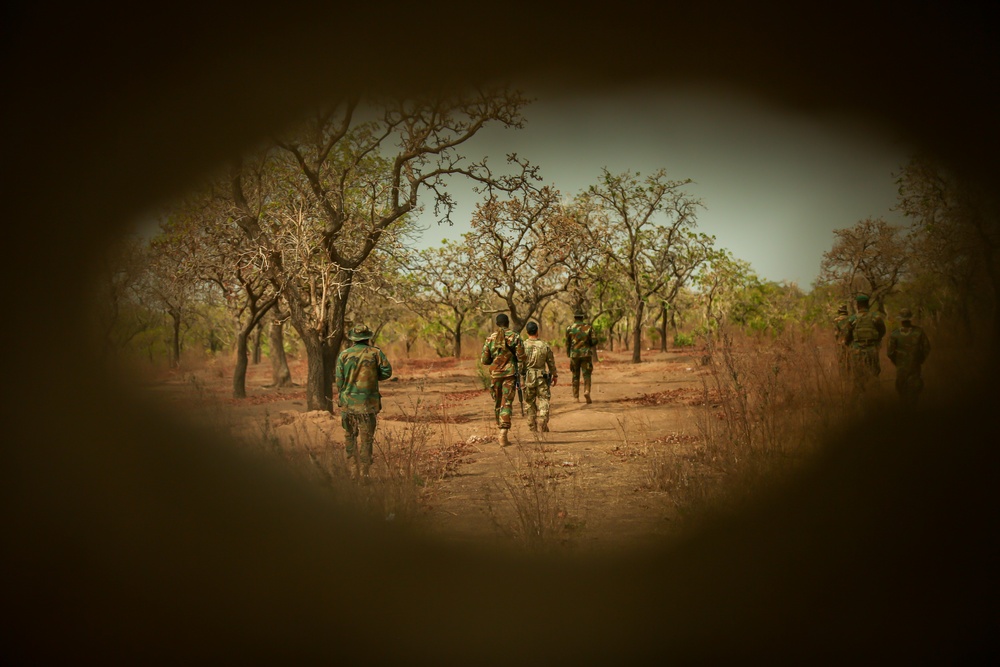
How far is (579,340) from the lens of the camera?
12273 mm

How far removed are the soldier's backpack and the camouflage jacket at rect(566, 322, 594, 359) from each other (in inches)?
216

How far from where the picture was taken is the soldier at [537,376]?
866 centimetres

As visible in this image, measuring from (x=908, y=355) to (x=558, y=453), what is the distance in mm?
3841

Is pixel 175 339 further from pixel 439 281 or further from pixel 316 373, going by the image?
pixel 439 281

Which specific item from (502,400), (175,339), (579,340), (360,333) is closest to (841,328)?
(502,400)

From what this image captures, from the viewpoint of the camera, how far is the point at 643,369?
22219 millimetres

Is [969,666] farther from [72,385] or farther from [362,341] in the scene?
[362,341]

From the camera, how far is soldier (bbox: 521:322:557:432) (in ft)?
28.4

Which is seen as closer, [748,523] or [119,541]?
[119,541]

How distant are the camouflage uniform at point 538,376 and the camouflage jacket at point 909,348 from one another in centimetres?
418

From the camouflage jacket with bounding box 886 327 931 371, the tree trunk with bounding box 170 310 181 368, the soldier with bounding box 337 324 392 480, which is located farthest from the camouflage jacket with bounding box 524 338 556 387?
the tree trunk with bounding box 170 310 181 368

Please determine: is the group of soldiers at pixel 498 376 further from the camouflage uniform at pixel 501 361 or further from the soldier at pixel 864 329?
the soldier at pixel 864 329

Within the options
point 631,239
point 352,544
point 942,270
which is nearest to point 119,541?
point 352,544

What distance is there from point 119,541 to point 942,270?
16.5 ft
